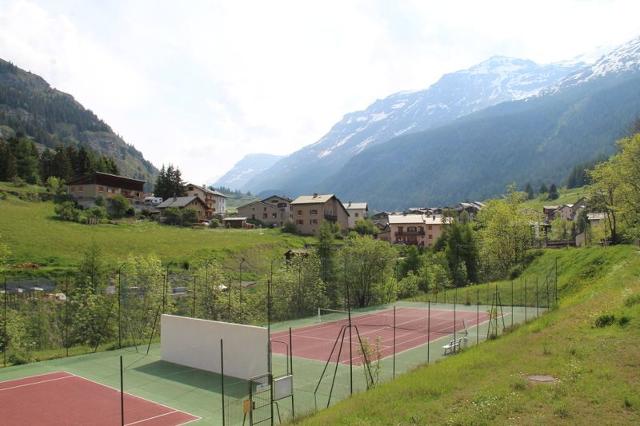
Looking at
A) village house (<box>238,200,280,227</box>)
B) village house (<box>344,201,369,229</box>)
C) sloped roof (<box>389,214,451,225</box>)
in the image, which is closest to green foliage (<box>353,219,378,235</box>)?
sloped roof (<box>389,214,451,225</box>)

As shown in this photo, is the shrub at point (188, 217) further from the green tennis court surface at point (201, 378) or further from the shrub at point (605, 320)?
the shrub at point (605, 320)

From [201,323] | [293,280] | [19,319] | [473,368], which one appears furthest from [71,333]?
[473,368]

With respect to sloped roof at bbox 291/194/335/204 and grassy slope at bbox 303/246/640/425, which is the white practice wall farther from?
sloped roof at bbox 291/194/335/204

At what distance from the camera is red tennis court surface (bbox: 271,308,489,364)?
23.9 metres

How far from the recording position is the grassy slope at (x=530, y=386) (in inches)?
404

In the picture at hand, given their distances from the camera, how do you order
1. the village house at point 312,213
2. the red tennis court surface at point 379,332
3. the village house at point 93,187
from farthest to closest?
1. the village house at point 312,213
2. the village house at point 93,187
3. the red tennis court surface at point 379,332

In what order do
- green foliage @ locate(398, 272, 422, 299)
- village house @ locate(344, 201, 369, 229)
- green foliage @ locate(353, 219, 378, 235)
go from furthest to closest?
village house @ locate(344, 201, 369, 229) → green foliage @ locate(353, 219, 378, 235) → green foliage @ locate(398, 272, 422, 299)

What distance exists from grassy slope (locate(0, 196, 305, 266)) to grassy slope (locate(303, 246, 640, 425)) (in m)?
41.6

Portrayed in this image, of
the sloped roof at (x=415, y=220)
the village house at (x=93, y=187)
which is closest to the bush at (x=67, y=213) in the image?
the village house at (x=93, y=187)

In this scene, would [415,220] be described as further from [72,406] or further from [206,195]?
[72,406]

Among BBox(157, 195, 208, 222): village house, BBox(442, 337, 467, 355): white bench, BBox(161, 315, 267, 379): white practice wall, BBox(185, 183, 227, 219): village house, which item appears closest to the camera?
BBox(161, 315, 267, 379): white practice wall

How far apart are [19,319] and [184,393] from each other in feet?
40.9

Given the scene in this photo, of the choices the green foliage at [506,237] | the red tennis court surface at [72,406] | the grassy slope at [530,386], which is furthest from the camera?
the green foliage at [506,237]

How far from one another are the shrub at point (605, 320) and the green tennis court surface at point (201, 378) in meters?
6.80
